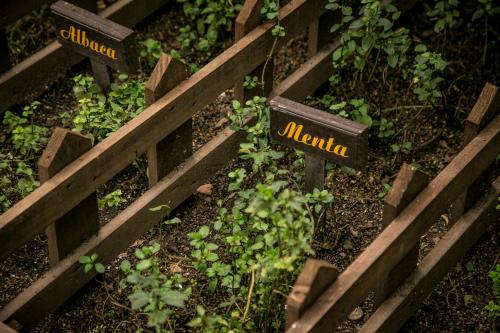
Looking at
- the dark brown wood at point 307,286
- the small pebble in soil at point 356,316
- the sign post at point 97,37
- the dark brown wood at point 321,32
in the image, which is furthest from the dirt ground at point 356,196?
the dark brown wood at point 307,286

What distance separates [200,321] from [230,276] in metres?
0.62

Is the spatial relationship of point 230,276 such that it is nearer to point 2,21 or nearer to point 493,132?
point 493,132

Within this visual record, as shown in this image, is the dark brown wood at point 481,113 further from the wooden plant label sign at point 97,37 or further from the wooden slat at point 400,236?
the wooden plant label sign at point 97,37

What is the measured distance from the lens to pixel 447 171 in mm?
4516

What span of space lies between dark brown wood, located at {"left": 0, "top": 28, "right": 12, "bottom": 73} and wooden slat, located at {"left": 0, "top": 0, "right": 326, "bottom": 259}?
Answer: 150 centimetres

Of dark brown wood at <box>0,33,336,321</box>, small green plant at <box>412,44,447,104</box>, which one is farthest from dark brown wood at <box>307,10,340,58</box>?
dark brown wood at <box>0,33,336,321</box>

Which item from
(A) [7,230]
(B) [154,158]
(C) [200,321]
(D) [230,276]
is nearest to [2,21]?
(B) [154,158]

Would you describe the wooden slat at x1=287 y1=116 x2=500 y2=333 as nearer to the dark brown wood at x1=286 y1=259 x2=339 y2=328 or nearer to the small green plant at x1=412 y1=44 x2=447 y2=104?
the dark brown wood at x1=286 y1=259 x2=339 y2=328

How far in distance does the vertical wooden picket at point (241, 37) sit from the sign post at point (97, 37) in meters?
0.62

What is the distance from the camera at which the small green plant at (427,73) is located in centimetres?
535

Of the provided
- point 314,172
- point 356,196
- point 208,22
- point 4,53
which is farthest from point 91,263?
point 208,22

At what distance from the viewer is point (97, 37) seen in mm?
5145

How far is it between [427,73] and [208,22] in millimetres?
1705

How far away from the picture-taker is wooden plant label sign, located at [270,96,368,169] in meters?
4.37
